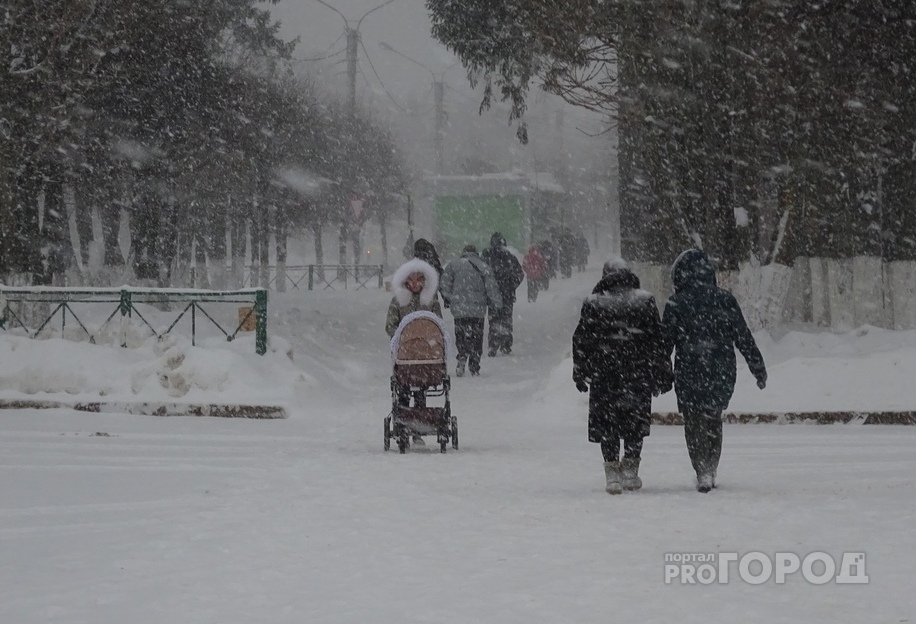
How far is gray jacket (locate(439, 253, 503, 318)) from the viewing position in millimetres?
18203

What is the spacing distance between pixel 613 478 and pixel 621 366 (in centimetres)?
79

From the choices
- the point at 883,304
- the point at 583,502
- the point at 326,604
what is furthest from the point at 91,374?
the point at 883,304

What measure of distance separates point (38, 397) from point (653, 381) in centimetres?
834

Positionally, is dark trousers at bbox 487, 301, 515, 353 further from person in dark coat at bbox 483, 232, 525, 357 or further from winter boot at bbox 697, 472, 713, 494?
winter boot at bbox 697, 472, 713, 494

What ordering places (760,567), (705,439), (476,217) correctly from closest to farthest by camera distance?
(760,567) < (705,439) < (476,217)

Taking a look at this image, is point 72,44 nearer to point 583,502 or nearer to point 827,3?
point 827,3

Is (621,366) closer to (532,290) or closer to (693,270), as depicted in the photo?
(693,270)

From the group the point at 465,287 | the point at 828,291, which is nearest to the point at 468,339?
the point at 465,287

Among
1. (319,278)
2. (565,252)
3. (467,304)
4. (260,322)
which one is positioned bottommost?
(260,322)

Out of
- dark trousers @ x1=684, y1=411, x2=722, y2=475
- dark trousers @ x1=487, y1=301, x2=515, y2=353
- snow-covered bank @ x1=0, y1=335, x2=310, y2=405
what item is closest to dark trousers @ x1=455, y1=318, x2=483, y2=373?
dark trousers @ x1=487, y1=301, x2=515, y2=353

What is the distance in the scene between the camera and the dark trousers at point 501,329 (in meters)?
21.0

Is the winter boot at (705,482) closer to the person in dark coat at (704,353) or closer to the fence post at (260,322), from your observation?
the person in dark coat at (704,353)

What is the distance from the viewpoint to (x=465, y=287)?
18.3 meters

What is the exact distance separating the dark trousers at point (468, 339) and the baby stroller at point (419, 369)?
22.9 ft
